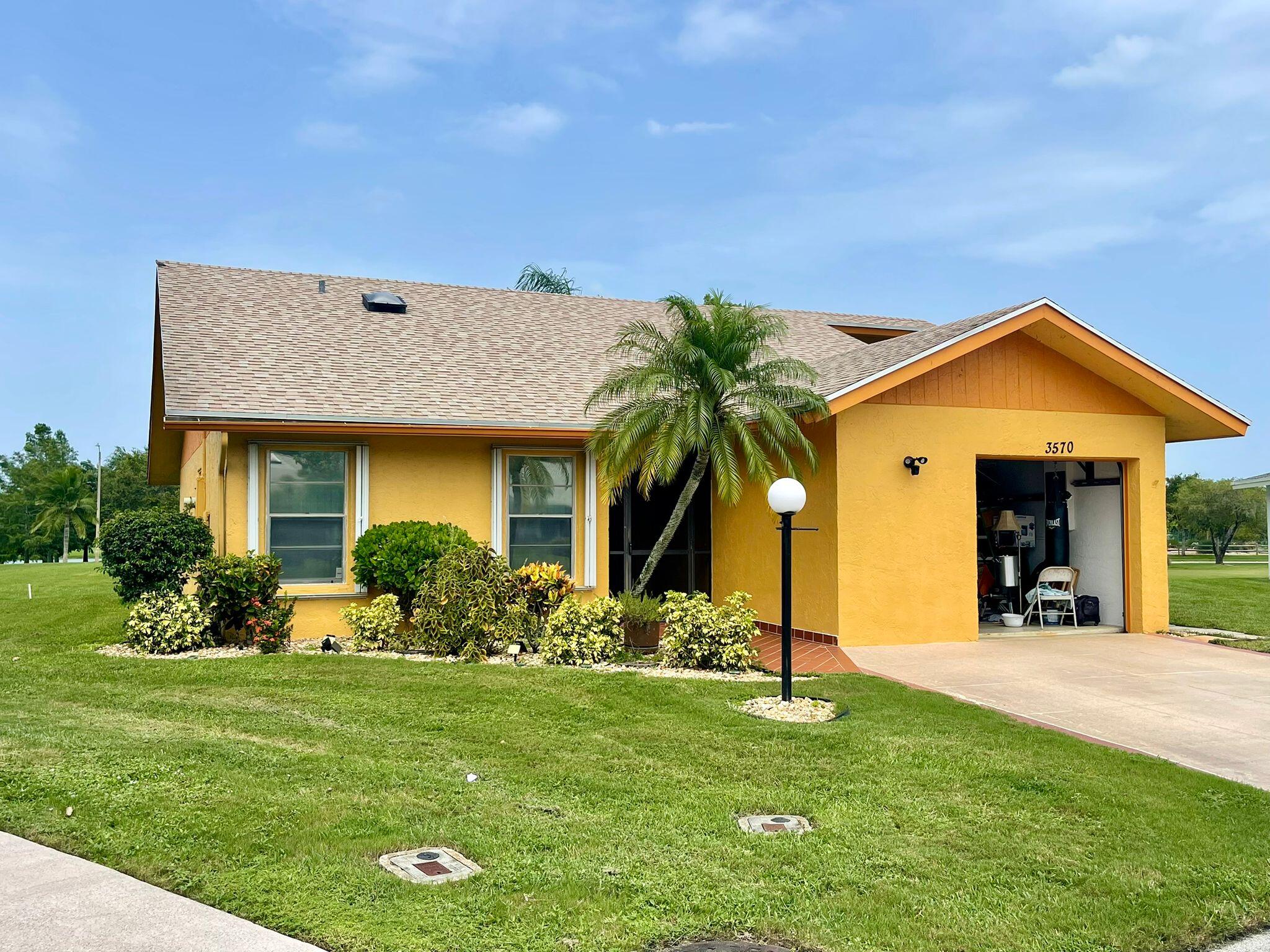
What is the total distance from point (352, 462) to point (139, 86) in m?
8.83

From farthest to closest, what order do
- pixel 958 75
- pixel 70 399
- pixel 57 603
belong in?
pixel 70 399 < pixel 57 603 < pixel 958 75

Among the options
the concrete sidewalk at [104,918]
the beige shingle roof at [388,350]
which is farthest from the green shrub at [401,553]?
the concrete sidewalk at [104,918]

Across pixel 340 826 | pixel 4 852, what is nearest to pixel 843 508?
pixel 340 826

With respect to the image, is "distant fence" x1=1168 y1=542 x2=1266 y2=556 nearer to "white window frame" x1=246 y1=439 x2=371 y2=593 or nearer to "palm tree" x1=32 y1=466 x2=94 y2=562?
"white window frame" x1=246 y1=439 x2=371 y2=593

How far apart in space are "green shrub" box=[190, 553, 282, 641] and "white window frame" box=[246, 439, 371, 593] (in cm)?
88

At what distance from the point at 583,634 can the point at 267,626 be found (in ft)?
11.6

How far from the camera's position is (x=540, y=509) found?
1342cm

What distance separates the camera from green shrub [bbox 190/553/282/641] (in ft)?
35.6

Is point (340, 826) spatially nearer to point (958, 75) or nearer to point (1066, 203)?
point (958, 75)

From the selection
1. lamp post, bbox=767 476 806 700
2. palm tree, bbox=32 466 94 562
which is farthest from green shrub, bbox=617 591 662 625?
palm tree, bbox=32 466 94 562

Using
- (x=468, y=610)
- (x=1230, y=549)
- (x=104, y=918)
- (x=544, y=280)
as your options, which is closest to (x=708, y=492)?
(x=468, y=610)

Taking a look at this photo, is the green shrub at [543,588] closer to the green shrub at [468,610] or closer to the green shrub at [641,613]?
the green shrub at [468,610]

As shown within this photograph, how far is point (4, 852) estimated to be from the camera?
4555 millimetres

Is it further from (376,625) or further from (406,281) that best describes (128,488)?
(376,625)
